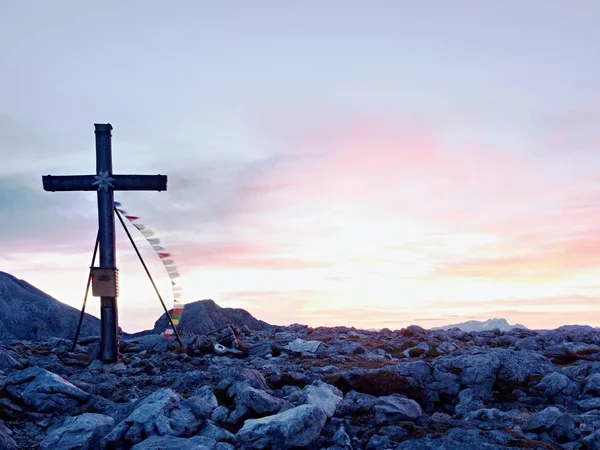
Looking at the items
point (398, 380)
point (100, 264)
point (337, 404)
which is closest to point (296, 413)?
point (337, 404)

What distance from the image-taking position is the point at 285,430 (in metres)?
10.2

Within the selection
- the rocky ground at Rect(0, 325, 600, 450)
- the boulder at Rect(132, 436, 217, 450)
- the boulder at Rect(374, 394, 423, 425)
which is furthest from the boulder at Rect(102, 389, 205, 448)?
the boulder at Rect(374, 394, 423, 425)

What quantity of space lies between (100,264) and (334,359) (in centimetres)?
867

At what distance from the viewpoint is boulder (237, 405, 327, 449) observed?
10.2 metres

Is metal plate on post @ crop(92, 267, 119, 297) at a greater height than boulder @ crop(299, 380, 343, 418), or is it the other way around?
metal plate on post @ crop(92, 267, 119, 297)

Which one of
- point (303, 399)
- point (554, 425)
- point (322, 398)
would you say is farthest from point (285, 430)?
point (554, 425)

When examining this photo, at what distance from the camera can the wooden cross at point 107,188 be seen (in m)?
21.9

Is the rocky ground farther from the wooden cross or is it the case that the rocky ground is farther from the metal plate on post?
the metal plate on post

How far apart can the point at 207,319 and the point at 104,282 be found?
12.0 metres

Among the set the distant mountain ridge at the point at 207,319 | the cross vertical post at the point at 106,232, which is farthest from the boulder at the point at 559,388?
the distant mountain ridge at the point at 207,319

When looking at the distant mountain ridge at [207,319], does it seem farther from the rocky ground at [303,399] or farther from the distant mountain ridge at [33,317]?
the rocky ground at [303,399]

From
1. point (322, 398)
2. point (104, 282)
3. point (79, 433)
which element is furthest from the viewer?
point (104, 282)

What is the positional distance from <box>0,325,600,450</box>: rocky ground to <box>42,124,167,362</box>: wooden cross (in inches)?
40.5

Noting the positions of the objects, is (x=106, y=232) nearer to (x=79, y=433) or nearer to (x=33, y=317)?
(x=79, y=433)
